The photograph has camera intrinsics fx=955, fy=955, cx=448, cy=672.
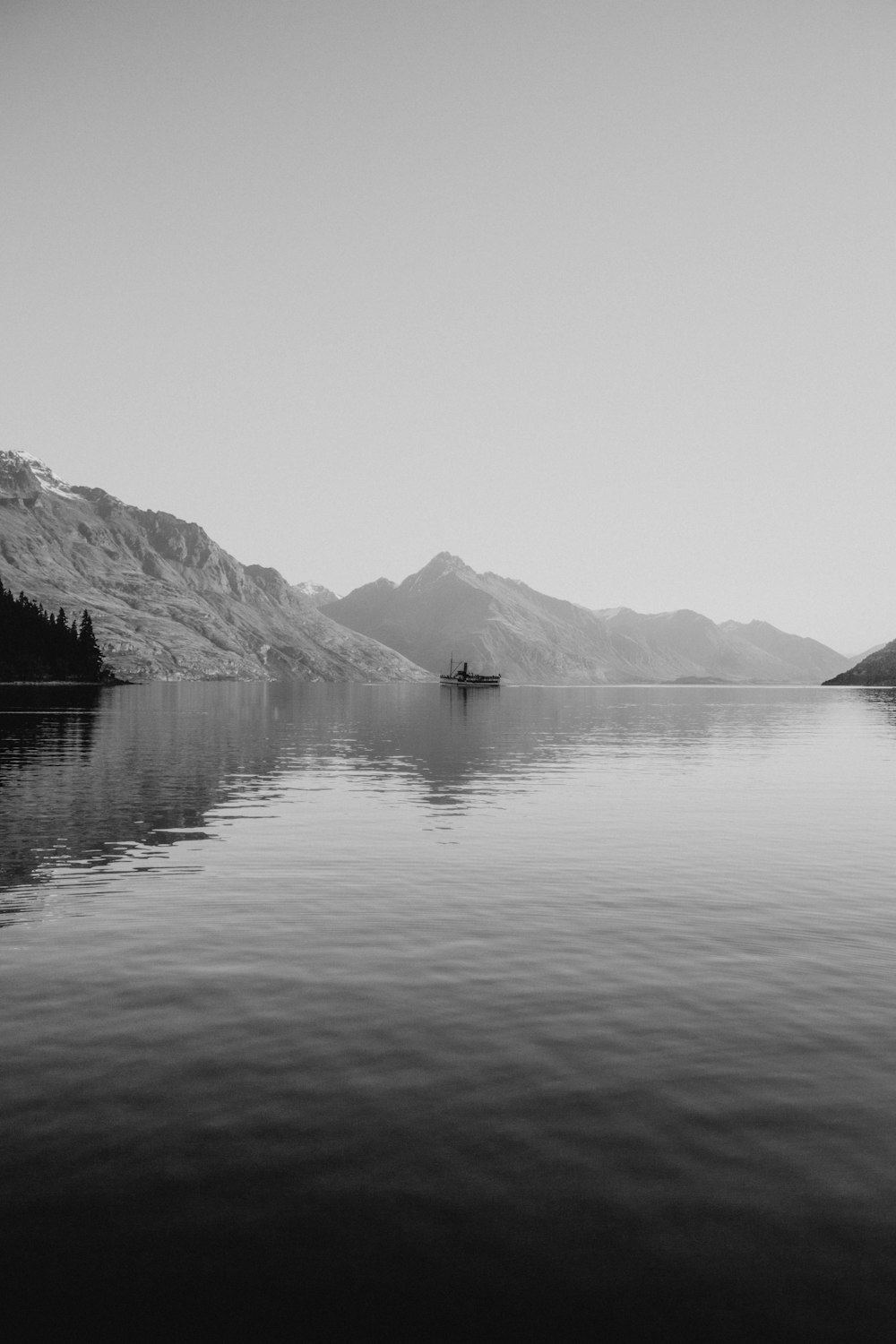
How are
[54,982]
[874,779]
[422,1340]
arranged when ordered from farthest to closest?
[874,779] → [54,982] → [422,1340]

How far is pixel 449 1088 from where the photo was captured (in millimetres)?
15516

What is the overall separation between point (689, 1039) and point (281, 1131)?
8010mm

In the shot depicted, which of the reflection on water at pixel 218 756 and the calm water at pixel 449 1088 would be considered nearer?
the calm water at pixel 449 1088

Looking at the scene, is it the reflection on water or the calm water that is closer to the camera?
the calm water

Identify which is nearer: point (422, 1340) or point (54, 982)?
point (422, 1340)

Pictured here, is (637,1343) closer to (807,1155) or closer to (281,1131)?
(807,1155)

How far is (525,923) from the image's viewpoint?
2744 cm

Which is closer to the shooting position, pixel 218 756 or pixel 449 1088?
pixel 449 1088

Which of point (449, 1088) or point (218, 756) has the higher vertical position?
point (218, 756)

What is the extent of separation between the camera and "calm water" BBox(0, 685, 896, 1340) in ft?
35.3

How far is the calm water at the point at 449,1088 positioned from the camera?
1075 cm

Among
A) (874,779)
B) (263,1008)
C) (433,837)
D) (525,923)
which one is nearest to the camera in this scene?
(263,1008)

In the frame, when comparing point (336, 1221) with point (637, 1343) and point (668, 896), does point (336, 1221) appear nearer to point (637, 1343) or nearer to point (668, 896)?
point (637, 1343)

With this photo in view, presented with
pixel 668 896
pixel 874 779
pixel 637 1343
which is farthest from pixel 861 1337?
pixel 874 779
